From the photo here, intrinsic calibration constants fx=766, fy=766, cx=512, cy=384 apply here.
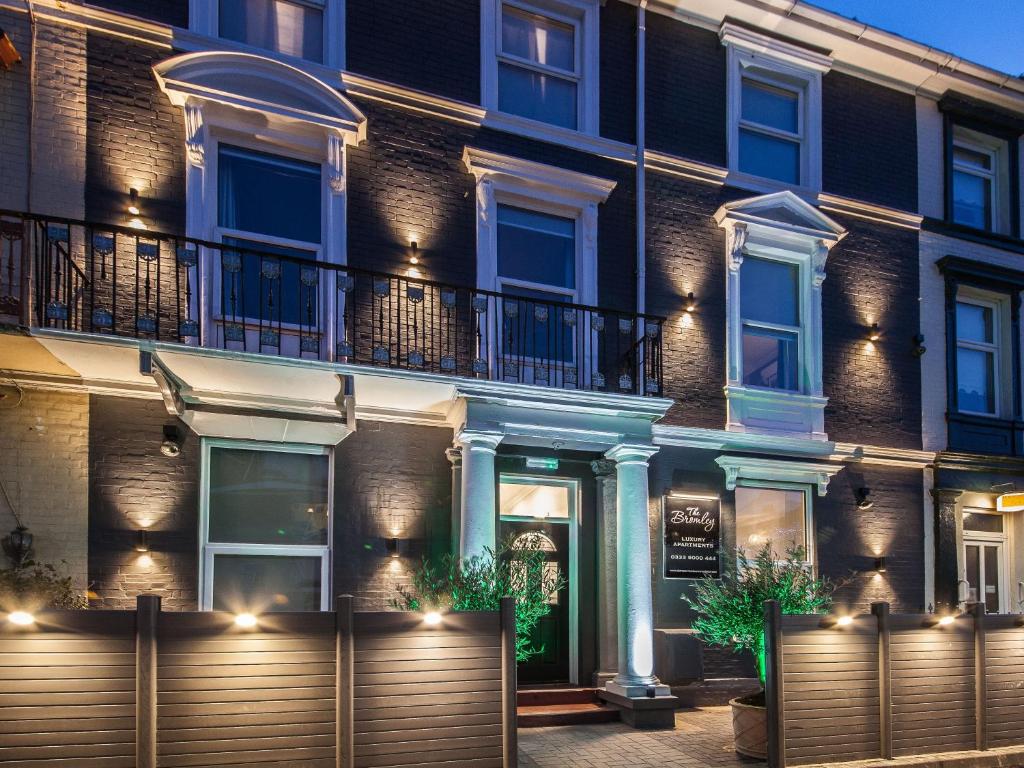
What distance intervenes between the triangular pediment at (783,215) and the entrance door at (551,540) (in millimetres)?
4418

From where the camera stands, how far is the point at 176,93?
8102mm

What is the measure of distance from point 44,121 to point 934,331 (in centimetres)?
1214

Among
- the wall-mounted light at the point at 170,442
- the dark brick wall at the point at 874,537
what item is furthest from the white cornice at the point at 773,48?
the wall-mounted light at the point at 170,442

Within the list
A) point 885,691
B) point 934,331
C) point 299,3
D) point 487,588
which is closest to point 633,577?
point 487,588

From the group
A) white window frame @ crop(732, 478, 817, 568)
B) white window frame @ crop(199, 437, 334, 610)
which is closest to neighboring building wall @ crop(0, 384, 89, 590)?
white window frame @ crop(199, 437, 334, 610)

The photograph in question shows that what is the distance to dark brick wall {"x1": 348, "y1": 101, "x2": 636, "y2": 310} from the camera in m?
8.93

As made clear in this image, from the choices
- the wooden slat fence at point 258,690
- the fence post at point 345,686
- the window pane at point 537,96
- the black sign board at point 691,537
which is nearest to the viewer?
the wooden slat fence at point 258,690

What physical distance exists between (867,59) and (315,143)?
28.0ft

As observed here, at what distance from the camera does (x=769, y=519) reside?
1067 cm

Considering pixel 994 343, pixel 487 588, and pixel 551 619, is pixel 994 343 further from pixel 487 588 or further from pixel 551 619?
pixel 487 588

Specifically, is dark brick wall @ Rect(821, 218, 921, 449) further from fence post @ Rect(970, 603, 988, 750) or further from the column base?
the column base

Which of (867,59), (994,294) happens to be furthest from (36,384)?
(994,294)

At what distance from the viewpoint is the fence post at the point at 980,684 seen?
7.47 m

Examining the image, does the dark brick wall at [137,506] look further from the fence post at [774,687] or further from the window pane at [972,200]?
the window pane at [972,200]
